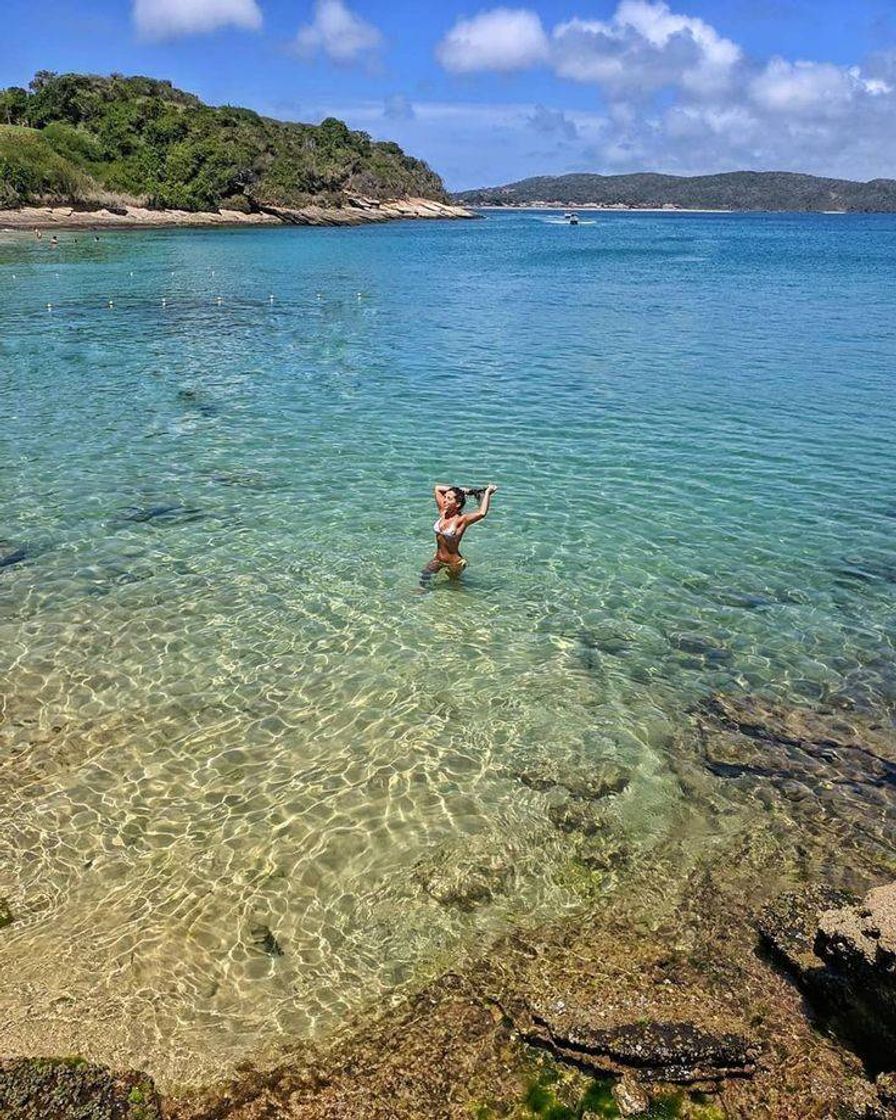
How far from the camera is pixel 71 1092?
17.7 feet

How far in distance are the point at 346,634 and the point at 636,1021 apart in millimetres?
7174

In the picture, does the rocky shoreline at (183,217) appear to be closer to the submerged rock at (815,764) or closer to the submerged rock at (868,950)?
the submerged rock at (815,764)

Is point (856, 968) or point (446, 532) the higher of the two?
point (446, 532)

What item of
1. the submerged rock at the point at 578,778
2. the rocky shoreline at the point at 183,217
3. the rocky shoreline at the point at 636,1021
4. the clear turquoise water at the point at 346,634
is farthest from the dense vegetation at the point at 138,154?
the rocky shoreline at the point at 636,1021

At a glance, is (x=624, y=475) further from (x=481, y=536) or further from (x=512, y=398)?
(x=512, y=398)

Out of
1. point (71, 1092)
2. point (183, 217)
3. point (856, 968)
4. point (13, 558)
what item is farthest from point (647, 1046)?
point (183, 217)

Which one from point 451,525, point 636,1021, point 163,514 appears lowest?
point 163,514

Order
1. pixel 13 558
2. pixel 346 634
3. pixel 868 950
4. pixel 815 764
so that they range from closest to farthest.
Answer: pixel 868 950 < pixel 815 764 < pixel 346 634 < pixel 13 558

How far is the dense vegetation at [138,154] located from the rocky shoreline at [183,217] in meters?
2.34

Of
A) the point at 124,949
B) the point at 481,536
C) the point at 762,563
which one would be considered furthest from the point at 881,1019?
the point at 481,536

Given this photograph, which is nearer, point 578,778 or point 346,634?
point 578,778

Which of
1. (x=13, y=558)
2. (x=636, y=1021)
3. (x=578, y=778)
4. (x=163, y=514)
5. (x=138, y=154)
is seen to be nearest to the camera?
(x=636, y=1021)

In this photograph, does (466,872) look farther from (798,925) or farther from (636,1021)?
(798,925)

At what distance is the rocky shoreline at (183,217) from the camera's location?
333 feet
